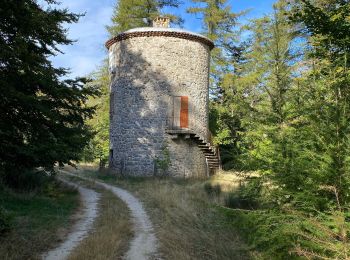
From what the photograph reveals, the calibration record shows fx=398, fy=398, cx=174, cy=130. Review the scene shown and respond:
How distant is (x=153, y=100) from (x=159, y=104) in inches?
17.4

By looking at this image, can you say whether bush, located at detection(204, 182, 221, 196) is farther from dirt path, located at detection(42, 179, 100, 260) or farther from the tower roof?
the tower roof

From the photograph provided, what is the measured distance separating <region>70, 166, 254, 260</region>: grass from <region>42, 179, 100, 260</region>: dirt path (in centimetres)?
171

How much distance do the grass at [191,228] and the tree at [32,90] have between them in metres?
3.63

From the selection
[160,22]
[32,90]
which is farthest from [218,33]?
[32,90]

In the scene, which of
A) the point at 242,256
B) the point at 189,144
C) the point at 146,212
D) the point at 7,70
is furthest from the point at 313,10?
the point at 189,144

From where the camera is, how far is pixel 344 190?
18.6 feet

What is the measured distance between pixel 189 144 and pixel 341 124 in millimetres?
18675

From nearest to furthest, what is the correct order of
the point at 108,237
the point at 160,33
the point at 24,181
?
the point at 108,237, the point at 24,181, the point at 160,33

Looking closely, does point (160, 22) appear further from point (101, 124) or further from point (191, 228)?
point (191, 228)

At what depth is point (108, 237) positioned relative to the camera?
845cm

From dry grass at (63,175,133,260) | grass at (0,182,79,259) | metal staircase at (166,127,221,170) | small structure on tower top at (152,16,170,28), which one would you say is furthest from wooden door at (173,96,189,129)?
dry grass at (63,175,133,260)

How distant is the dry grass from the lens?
7.36 m

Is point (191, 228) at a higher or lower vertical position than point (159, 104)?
lower

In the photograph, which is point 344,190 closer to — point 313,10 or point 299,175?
point 299,175
